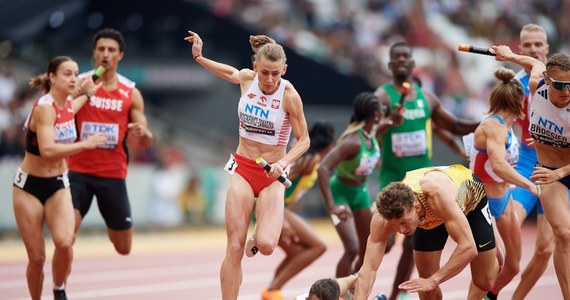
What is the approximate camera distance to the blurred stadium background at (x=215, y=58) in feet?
65.2

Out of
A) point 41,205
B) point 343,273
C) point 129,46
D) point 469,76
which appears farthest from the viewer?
point 469,76

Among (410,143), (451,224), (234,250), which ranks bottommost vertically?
(234,250)

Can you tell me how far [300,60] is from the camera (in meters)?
23.1

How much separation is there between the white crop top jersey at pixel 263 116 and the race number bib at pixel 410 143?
2759mm

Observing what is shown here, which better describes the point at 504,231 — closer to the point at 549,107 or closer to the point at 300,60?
the point at 549,107

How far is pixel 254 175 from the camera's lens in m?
8.95

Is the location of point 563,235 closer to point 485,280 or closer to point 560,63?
point 485,280

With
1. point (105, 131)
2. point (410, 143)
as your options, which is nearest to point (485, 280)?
point (410, 143)

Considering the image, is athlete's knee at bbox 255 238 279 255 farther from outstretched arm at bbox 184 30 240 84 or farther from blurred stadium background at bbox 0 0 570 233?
blurred stadium background at bbox 0 0 570 233

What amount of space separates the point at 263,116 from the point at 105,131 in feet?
8.38

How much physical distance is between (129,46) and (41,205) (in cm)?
1270

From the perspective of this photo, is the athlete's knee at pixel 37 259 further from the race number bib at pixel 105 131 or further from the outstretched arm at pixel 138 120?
the outstretched arm at pixel 138 120

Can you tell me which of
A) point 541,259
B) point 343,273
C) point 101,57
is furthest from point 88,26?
point 541,259

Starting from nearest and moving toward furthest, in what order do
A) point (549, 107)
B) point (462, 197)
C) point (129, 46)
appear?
point (462, 197) → point (549, 107) → point (129, 46)
